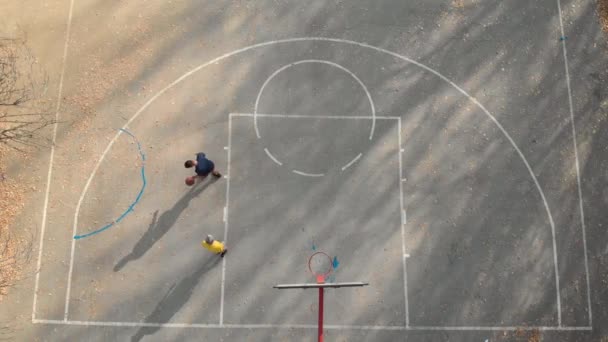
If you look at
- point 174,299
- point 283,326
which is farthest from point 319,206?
point 174,299

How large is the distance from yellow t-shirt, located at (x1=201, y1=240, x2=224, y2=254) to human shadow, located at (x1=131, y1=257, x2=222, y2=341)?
16.5 inches

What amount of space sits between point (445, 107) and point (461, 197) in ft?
7.92

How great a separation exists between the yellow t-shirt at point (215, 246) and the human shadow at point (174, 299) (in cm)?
42

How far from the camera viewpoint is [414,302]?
42.2 ft

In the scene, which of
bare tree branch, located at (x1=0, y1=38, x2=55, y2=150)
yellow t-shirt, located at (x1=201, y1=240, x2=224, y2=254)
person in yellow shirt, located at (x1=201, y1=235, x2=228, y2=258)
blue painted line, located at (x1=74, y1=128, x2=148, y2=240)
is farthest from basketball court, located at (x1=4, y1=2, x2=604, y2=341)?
bare tree branch, located at (x1=0, y1=38, x2=55, y2=150)

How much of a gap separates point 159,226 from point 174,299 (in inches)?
71.4

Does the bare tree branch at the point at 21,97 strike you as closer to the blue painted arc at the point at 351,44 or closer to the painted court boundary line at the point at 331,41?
the painted court boundary line at the point at 331,41

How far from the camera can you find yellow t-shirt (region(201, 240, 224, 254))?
40.4ft

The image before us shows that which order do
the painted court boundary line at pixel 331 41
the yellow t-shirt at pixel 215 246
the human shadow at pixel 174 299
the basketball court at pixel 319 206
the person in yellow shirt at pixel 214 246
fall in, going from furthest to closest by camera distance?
the painted court boundary line at pixel 331 41, the basketball court at pixel 319 206, the human shadow at pixel 174 299, the yellow t-shirt at pixel 215 246, the person in yellow shirt at pixel 214 246

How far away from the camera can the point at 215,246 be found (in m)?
12.4

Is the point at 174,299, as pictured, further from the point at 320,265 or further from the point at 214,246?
the point at 320,265

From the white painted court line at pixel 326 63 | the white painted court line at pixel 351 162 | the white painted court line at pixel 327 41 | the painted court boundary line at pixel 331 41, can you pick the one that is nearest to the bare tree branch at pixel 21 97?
the painted court boundary line at pixel 331 41

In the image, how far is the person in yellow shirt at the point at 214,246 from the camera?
12.2 metres

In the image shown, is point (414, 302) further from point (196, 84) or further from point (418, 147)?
point (196, 84)
